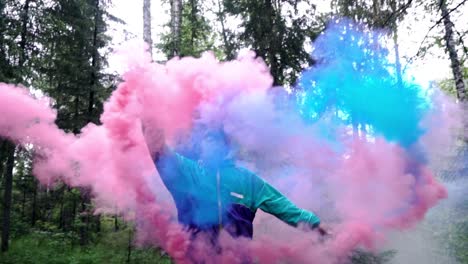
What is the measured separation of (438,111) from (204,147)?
103 inches

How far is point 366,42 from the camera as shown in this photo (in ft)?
17.6

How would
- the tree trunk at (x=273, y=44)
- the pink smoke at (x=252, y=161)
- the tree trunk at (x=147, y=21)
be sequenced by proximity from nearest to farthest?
1. the pink smoke at (x=252, y=161)
2. the tree trunk at (x=147, y=21)
3. the tree trunk at (x=273, y=44)

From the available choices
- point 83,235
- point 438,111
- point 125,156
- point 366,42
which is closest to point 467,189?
point 438,111

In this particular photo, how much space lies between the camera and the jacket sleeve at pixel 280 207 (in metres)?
3.41

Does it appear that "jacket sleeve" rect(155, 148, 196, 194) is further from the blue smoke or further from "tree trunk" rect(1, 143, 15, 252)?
"tree trunk" rect(1, 143, 15, 252)

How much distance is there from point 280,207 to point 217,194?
59 cm

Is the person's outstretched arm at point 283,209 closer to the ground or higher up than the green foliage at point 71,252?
higher up

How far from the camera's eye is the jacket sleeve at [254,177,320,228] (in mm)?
3414

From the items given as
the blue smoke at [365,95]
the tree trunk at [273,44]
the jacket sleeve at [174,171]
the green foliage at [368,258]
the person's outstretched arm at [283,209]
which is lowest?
the green foliage at [368,258]

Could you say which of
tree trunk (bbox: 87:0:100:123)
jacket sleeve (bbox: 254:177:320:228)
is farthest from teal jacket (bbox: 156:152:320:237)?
tree trunk (bbox: 87:0:100:123)

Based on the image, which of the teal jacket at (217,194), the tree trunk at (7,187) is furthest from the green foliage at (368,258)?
the tree trunk at (7,187)

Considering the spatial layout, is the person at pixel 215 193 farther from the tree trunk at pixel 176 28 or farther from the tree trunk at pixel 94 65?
the tree trunk at pixel 94 65

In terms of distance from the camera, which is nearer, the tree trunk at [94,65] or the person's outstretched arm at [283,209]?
the person's outstretched arm at [283,209]

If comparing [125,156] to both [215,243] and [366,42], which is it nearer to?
[215,243]
